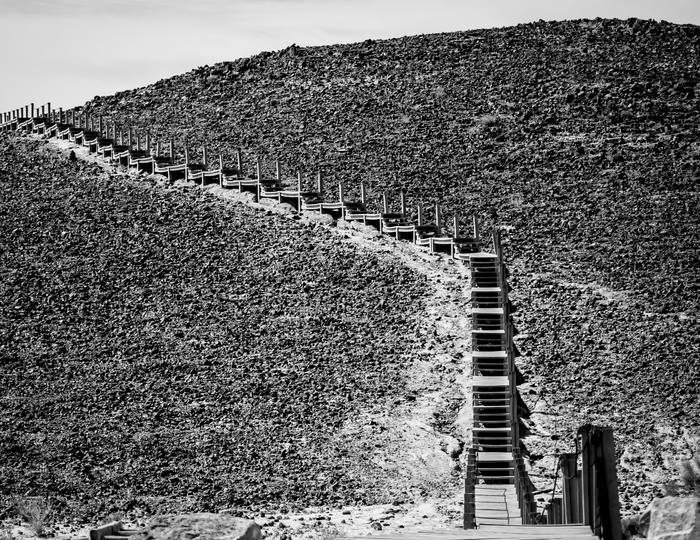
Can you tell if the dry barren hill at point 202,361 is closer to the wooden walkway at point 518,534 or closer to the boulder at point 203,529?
the wooden walkway at point 518,534

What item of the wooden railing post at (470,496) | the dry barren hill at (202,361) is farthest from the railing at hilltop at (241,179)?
the wooden railing post at (470,496)

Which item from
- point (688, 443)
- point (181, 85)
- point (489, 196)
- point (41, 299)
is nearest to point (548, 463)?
point (688, 443)

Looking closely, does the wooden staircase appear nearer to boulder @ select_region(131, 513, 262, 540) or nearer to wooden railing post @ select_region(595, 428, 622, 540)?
wooden railing post @ select_region(595, 428, 622, 540)

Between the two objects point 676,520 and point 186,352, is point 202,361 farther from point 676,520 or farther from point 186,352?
point 676,520

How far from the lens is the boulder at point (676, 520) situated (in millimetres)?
12305

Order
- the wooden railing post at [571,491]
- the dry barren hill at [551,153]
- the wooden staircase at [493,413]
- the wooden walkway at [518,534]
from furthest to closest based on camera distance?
1. the dry barren hill at [551,153]
2. the wooden staircase at [493,413]
3. the wooden railing post at [571,491]
4. the wooden walkway at [518,534]

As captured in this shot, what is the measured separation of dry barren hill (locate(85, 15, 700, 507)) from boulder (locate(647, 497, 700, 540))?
1415cm

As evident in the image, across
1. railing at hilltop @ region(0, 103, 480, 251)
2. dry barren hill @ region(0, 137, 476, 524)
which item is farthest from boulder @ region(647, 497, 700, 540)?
railing at hilltop @ region(0, 103, 480, 251)

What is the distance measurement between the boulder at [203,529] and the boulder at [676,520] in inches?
154

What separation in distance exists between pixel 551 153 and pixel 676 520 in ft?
175

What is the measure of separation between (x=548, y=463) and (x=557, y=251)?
1961 centimetres

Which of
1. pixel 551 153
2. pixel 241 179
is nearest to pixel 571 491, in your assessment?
pixel 241 179

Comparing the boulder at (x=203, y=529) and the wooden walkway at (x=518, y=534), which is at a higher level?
the boulder at (x=203, y=529)

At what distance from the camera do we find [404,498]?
27.6 meters
